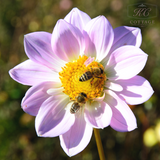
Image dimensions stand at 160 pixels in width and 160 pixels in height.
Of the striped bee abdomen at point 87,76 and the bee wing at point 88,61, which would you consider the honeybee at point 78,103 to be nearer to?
the striped bee abdomen at point 87,76

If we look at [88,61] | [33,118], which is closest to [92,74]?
[88,61]

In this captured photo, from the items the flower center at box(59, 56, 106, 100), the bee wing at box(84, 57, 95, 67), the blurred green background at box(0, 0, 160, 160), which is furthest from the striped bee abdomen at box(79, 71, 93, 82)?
the blurred green background at box(0, 0, 160, 160)

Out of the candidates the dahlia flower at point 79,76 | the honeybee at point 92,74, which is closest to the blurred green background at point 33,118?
the dahlia flower at point 79,76

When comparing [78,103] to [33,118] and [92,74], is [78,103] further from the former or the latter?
[33,118]

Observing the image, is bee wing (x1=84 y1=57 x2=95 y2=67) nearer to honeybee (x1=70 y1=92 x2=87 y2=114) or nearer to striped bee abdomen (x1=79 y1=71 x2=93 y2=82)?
striped bee abdomen (x1=79 y1=71 x2=93 y2=82)

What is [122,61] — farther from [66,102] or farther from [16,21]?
[16,21]

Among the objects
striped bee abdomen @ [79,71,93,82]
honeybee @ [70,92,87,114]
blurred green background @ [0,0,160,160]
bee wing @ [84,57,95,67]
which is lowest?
blurred green background @ [0,0,160,160]

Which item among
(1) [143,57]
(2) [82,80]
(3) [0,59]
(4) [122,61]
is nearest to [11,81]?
(3) [0,59]
